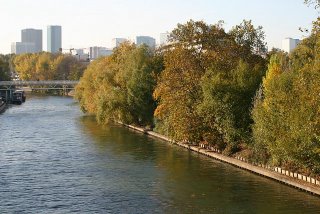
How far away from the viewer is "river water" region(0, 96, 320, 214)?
30141 millimetres

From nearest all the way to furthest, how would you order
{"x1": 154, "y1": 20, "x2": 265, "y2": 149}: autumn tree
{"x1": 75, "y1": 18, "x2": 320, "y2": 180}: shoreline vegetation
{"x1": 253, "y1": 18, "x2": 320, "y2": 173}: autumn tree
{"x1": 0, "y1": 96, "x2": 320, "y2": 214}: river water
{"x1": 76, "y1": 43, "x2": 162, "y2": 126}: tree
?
{"x1": 253, "y1": 18, "x2": 320, "y2": 173}: autumn tree
{"x1": 0, "y1": 96, "x2": 320, "y2": 214}: river water
{"x1": 75, "y1": 18, "x2": 320, "y2": 180}: shoreline vegetation
{"x1": 154, "y1": 20, "x2": 265, "y2": 149}: autumn tree
{"x1": 76, "y1": 43, "x2": 162, "y2": 126}: tree

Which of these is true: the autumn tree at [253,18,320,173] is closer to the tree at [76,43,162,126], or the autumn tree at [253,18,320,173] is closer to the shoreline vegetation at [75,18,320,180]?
the shoreline vegetation at [75,18,320,180]

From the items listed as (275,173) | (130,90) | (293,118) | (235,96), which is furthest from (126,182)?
(130,90)

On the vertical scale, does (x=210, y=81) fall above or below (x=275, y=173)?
above

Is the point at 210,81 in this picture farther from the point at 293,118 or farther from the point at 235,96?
the point at 293,118

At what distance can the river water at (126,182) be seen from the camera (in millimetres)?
30141

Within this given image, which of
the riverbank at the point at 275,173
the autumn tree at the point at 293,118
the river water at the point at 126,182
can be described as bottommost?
the river water at the point at 126,182

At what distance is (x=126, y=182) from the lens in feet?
119

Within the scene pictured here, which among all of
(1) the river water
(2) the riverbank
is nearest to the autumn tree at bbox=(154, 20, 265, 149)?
(2) the riverbank

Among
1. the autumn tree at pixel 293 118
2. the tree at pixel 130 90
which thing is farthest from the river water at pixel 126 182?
the tree at pixel 130 90

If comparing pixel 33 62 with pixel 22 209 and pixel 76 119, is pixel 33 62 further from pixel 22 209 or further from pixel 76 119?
pixel 22 209

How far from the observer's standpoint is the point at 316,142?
3181 cm

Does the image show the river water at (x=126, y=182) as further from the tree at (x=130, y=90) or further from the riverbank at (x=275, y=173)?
the tree at (x=130, y=90)

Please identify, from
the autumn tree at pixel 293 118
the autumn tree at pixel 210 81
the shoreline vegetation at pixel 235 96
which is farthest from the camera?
the autumn tree at pixel 210 81
